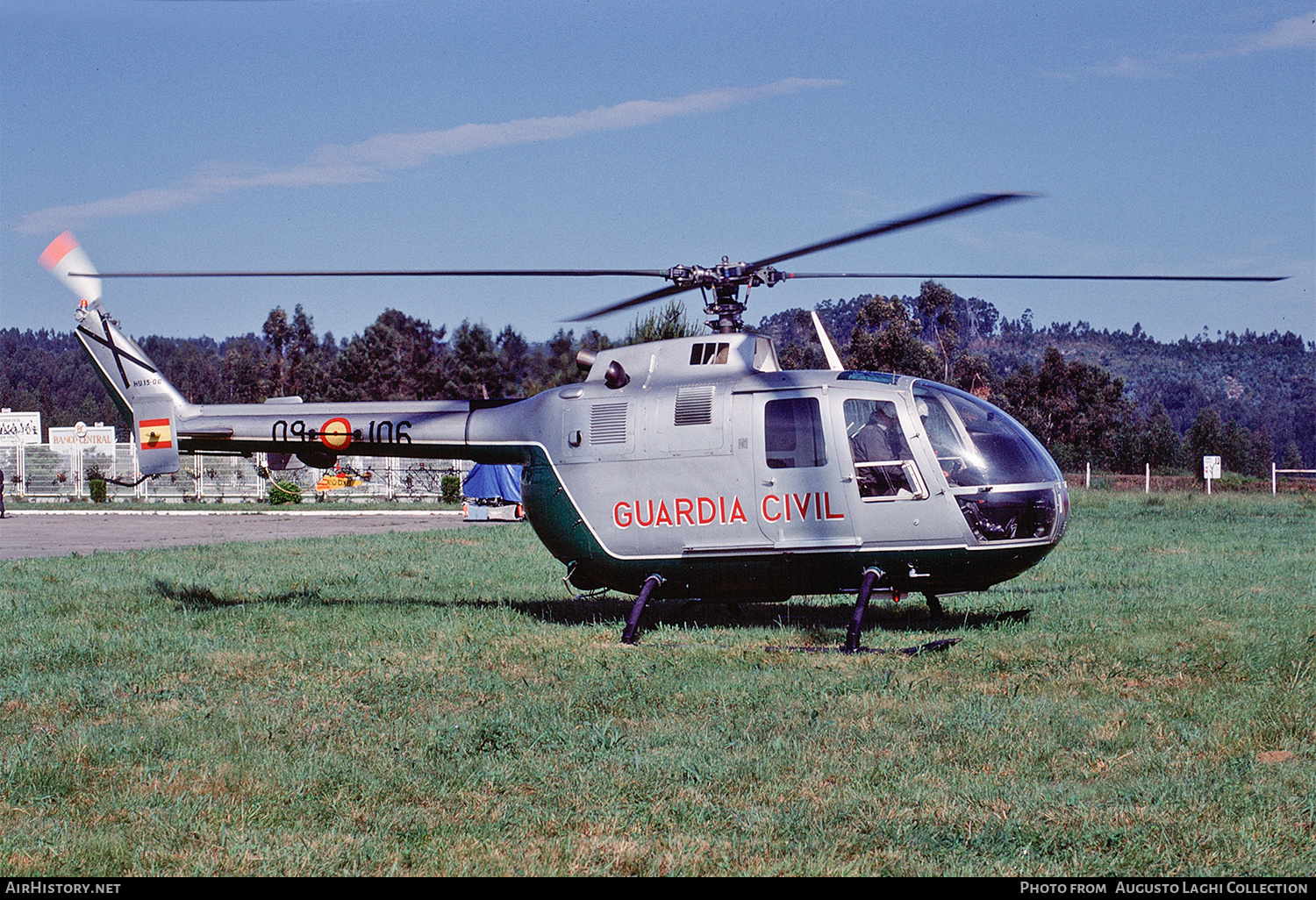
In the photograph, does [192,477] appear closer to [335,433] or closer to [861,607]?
[335,433]

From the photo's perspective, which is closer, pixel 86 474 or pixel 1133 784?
pixel 1133 784

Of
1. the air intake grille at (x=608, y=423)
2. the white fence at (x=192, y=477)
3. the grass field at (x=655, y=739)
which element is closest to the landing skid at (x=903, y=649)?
the grass field at (x=655, y=739)

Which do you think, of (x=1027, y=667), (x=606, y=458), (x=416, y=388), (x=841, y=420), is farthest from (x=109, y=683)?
(x=416, y=388)

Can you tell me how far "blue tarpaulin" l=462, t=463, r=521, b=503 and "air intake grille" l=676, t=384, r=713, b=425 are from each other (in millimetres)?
23732

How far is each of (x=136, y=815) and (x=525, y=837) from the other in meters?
1.78

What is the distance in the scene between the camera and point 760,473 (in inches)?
373

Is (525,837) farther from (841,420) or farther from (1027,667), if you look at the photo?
(841,420)

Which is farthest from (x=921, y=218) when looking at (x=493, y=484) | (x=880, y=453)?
(x=493, y=484)

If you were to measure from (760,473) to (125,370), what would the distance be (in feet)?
22.7

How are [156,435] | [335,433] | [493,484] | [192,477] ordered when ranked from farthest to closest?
[192,477] < [493,484] < [156,435] < [335,433]

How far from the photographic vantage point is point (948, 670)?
8.05 meters

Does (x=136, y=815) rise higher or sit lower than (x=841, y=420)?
lower

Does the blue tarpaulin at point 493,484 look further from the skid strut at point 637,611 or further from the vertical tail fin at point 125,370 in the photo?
the skid strut at point 637,611

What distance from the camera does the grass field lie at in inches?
183
